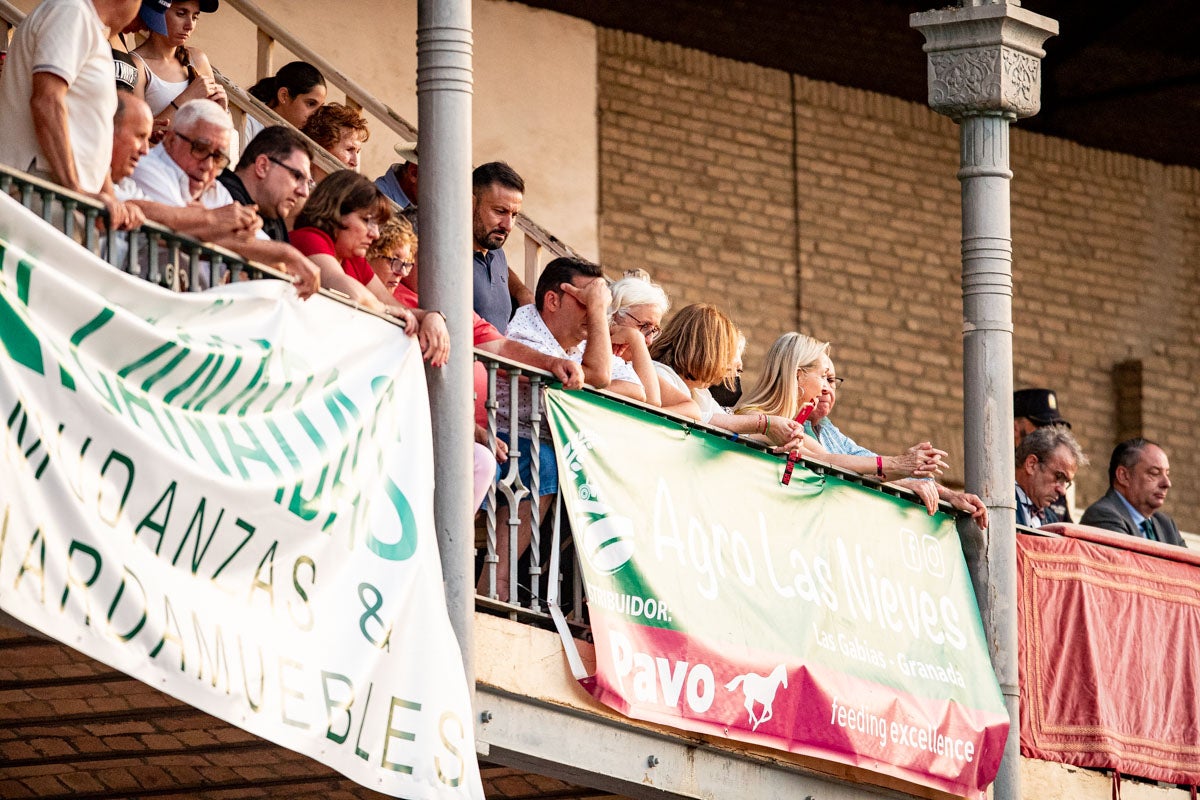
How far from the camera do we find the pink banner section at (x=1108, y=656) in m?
9.31

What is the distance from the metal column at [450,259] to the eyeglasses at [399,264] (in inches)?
8.5

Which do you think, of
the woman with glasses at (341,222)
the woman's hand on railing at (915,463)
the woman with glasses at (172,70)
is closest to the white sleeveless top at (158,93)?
the woman with glasses at (172,70)

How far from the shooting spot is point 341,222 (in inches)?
275

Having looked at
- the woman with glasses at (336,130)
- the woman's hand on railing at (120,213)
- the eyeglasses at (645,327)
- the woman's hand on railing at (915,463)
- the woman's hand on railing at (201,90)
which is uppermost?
the woman with glasses at (336,130)

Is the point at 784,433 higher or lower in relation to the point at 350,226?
lower

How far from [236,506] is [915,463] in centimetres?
342

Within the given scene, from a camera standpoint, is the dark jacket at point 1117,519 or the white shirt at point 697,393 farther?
the dark jacket at point 1117,519

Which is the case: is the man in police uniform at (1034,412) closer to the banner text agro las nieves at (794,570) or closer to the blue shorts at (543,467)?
the banner text agro las nieves at (794,570)

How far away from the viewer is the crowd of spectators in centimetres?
620

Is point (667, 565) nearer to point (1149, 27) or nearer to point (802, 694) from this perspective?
point (802, 694)

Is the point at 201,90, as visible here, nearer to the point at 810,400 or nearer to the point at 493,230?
the point at 493,230

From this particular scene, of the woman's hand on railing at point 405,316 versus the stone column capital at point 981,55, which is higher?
the stone column capital at point 981,55

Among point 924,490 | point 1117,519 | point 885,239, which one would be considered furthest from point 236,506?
point 885,239

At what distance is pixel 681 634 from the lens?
25.1 ft
